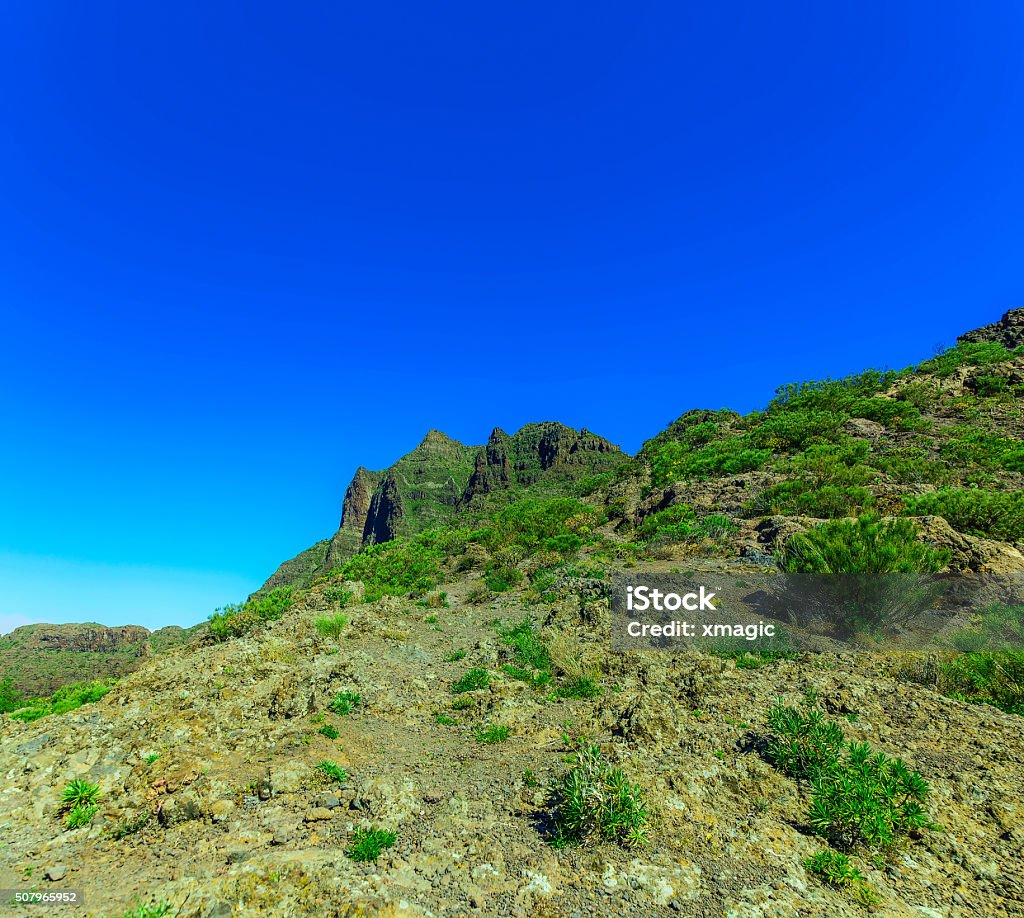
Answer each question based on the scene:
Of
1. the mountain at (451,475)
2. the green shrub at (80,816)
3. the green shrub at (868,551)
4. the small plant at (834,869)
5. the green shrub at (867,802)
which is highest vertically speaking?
the mountain at (451,475)

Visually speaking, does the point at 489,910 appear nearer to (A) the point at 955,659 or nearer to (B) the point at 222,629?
(A) the point at 955,659

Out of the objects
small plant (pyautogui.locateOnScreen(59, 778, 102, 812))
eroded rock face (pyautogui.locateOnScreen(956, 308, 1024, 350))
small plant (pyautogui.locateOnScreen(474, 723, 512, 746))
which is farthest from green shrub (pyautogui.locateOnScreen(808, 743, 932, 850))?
eroded rock face (pyautogui.locateOnScreen(956, 308, 1024, 350))

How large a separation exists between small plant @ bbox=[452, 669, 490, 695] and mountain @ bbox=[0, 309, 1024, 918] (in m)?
0.06

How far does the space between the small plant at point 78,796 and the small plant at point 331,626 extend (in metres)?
6.38

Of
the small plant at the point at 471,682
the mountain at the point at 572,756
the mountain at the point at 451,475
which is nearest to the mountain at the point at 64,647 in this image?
the mountain at the point at 451,475

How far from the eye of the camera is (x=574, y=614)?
1335cm

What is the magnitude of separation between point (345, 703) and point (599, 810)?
5349mm

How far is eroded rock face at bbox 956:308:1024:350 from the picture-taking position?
34575 mm

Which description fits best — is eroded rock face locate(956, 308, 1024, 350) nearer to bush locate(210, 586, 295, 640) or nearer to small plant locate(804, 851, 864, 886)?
small plant locate(804, 851, 864, 886)

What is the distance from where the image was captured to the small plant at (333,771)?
642cm

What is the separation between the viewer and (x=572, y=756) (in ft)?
21.8

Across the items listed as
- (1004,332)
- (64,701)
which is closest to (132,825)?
(64,701)

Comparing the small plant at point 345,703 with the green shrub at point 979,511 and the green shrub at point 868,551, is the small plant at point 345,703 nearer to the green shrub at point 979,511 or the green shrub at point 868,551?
the green shrub at point 868,551

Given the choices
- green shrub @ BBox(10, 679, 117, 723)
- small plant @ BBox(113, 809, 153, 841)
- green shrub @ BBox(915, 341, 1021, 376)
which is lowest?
small plant @ BBox(113, 809, 153, 841)
